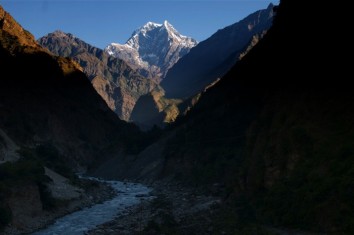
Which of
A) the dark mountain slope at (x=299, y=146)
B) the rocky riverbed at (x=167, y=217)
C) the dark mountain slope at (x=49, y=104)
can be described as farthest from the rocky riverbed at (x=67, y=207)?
the dark mountain slope at (x=49, y=104)

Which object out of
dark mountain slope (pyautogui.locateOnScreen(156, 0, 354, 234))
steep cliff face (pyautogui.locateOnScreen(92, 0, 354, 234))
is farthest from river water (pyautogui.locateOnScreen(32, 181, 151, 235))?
steep cliff face (pyautogui.locateOnScreen(92, 0, 354, 234))

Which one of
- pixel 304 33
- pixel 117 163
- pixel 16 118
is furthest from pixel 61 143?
pixel 304 33

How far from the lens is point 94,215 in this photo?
52.8 metres

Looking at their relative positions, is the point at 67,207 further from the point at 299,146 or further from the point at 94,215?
the point at 299,146

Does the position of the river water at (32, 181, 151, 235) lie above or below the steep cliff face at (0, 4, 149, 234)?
below

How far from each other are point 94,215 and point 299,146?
1006 inches

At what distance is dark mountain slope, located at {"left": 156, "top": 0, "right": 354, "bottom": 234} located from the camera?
109ft

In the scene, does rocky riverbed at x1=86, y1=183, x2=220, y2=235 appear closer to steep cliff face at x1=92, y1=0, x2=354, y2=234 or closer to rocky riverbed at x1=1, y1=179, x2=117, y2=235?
steep cliff face at x1=92, y1=0, x2=354, y2=234

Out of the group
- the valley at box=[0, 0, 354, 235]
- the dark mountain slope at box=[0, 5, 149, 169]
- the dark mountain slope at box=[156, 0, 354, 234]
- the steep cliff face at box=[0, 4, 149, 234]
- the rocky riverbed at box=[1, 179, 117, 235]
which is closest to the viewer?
the dark mountain slope at box=[156, 0, 354, 234]

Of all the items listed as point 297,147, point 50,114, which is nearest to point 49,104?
point 50,114

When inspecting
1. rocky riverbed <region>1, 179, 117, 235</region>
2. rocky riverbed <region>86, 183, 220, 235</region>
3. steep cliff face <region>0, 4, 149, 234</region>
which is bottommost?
rocky riverbed <region>86, 183, 220, 235</region>

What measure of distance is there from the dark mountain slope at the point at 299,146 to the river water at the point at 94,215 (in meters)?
11.8

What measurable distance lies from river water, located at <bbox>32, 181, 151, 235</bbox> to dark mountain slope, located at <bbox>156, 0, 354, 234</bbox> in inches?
464

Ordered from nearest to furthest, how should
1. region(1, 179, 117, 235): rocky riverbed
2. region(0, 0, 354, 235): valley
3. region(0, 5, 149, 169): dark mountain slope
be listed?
region(0, 0, 354, 235): valley < region(1, 179, 117, 235): rocky riverbed < region(0, 5, 149, 169): dark mountain slope
